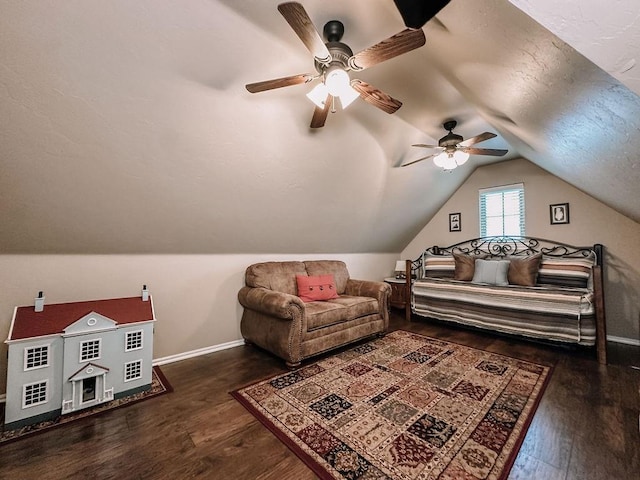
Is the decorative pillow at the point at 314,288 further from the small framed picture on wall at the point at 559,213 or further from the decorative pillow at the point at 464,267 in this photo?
the small framed picture on wall at the point at 559,213

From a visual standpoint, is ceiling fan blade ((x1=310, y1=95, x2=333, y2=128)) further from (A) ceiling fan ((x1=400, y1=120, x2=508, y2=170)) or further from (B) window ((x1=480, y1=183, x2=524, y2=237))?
(B) window ((x1=480, y1=183, x2=524, y2=237))

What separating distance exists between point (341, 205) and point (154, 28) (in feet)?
7.92

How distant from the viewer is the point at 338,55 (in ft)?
5.11

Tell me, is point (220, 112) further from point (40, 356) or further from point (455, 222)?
A: point (455, 222)

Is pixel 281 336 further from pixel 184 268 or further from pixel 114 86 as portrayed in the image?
pixel 114 86

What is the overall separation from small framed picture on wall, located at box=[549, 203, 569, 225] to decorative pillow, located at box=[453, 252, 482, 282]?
1149mm

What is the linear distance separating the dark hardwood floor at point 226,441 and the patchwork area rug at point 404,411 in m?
0.10

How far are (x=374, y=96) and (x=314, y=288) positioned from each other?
7.21 feet

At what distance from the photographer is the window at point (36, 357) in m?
1.72

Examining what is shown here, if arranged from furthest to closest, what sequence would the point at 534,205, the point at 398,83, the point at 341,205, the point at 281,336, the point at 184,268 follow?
the point at 534,205 → the point at 341,205 → the point at 184,268 → the point at 281,336 → the point at 398,83

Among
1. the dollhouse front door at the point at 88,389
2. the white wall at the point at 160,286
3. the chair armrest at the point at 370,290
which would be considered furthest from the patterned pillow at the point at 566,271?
the dollhouse front door at the point at 88,389

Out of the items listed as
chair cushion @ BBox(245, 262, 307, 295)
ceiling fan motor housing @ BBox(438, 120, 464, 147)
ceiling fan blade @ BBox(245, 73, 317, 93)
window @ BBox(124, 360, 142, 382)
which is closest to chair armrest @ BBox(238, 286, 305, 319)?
chair cushion @ BBox(245, 262, 307, 295)

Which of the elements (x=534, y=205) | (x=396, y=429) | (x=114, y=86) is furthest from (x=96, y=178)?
(x=534, y=205)

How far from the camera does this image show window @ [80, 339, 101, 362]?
73.9 inches
